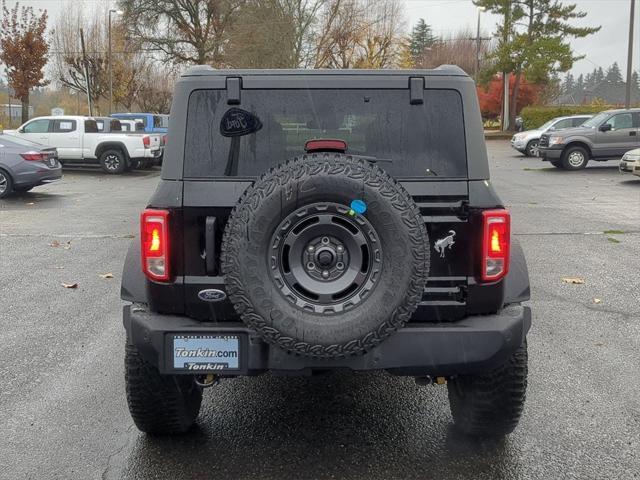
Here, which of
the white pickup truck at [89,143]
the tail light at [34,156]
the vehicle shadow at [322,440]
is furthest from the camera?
the white pickup truck at [89,143]

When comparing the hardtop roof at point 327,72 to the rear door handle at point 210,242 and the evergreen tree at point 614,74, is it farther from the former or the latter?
the evergreen tree at point 614,74

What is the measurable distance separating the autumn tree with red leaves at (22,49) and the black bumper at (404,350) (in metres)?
38.4

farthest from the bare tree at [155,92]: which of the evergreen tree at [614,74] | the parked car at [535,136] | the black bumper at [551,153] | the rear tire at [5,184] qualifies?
the evergreen tree at [614,74]

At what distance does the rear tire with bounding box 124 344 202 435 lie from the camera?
3.56 meters

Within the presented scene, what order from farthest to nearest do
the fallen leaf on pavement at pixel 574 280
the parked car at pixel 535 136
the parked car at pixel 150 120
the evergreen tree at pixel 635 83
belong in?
the evergreen tree at pixel 635 83 < the parked car at pixel 150 120 < the parked car at pixel 535 136 < the fallen leaf on pavement at pixel 574 280

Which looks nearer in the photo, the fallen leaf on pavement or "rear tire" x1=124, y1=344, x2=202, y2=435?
"rear tire" x1=124, y1=344, x2=202, y2=435

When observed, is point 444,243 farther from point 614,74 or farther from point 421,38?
point 614,74

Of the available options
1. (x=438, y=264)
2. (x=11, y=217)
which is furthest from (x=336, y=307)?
(x=11, y=217)

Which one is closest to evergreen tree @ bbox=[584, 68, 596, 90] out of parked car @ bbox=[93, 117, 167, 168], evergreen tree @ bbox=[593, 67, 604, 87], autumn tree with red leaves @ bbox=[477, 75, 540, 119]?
evergreen tree @ bbox=[593, 67, 604, 87]

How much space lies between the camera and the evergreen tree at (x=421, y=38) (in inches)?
3522

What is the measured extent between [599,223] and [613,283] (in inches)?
172

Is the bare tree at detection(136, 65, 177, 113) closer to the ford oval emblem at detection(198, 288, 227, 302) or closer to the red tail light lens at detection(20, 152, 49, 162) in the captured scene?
the red tail light lens at detection(20, 152, 49, 162)

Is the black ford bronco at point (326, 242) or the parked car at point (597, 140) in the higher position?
the parked car at point (597, 140)

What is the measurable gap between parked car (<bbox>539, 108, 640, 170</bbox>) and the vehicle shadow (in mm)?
19088
